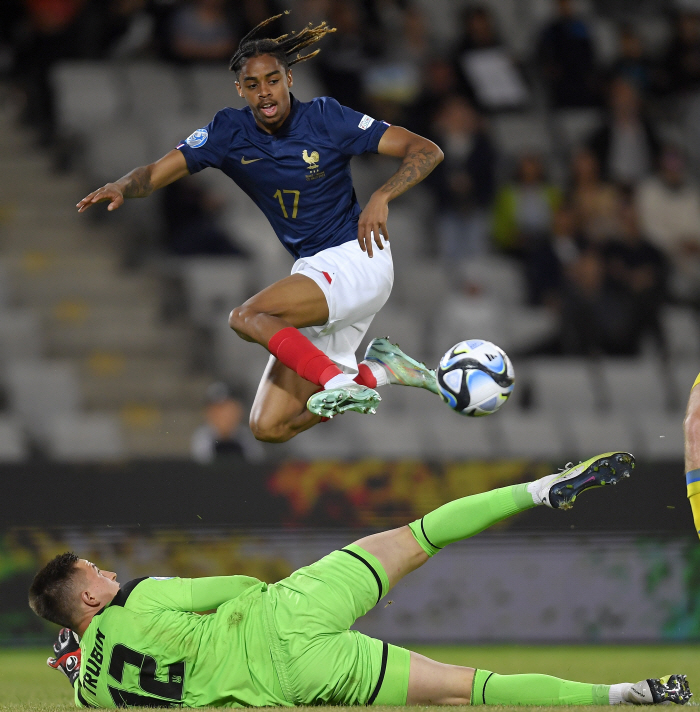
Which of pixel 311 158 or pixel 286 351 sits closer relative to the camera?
pixel 286 351

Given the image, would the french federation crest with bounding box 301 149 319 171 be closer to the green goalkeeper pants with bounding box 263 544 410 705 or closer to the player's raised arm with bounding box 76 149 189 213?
the player's raised arm with bounding box 76 149 189 213

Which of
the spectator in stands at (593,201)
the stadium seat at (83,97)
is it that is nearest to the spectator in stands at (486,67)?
the spectator in stands at (593,201)

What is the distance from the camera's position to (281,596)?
13.4 feet

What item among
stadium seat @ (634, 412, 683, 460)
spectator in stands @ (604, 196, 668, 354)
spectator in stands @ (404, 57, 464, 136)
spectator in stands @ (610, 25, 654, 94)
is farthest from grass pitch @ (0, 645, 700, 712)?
spectator in stands @ (610, 25, 654, 94)

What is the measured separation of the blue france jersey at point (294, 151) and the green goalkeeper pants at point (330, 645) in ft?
5.98

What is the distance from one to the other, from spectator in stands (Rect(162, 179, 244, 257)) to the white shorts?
4.30m

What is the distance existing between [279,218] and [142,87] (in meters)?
5.46

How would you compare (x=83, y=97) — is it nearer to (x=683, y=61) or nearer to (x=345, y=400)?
(x=683, y=61)

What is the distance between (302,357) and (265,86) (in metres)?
1.20

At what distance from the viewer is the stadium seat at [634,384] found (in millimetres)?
9469

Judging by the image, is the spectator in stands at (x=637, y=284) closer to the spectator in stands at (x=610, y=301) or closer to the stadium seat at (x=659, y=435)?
the spectator in stands at (x=610, y=301)

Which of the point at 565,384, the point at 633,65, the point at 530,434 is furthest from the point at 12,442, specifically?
the point at 633,65

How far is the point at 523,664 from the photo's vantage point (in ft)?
21.7

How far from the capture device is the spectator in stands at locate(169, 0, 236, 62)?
10.1m
